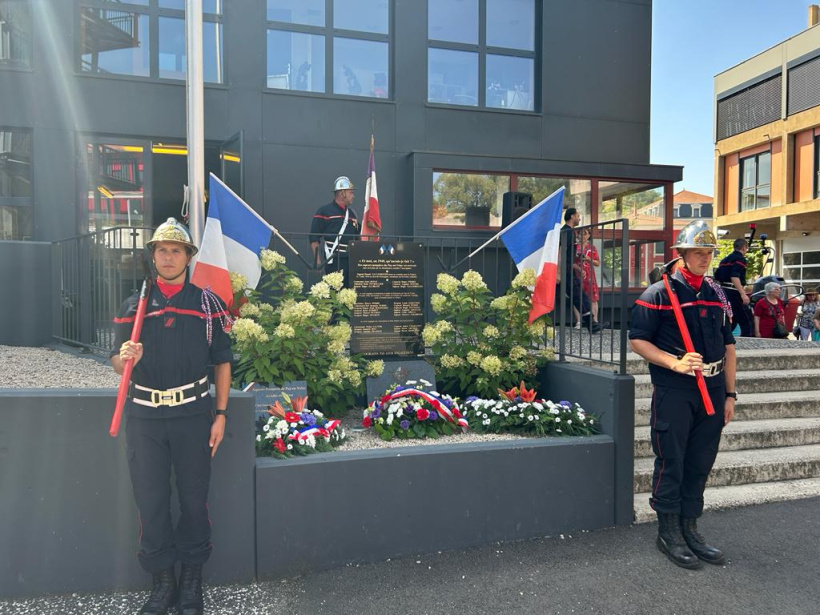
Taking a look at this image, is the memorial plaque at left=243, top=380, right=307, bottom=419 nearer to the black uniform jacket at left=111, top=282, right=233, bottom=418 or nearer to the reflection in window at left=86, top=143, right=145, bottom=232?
the black uniform jacket at left=111, top=282, right=233, bottom=418

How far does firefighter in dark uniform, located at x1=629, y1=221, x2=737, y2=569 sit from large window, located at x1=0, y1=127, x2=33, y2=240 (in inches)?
338

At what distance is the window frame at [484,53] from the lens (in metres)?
10.8

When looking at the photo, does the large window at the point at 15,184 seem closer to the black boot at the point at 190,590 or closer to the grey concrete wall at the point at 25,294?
the grey concrete wall at the point at 25,294

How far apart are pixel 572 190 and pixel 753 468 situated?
6.53m

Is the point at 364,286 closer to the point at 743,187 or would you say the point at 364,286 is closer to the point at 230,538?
the point at 230,538

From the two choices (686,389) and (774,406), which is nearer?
(686,389)

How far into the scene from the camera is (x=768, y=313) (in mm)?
11742

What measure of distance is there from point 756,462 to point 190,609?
456 cm

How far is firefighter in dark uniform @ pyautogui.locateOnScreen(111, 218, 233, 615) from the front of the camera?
11.6 feet

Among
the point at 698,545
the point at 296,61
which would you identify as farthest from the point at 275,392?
the point at 296,61

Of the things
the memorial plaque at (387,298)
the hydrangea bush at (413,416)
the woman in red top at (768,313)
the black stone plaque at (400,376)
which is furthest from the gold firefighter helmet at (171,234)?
the woman in red top at (768,313)

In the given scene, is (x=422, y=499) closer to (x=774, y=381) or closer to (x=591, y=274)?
(x=591, y=274)

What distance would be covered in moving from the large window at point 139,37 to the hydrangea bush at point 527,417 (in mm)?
6944

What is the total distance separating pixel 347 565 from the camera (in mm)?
4258
